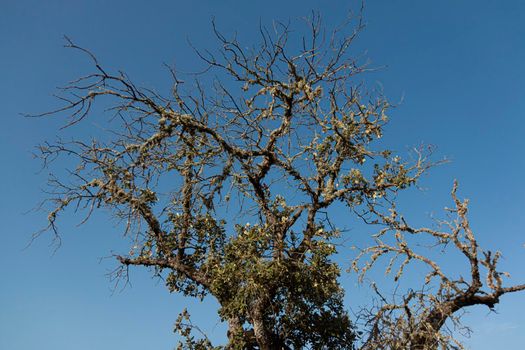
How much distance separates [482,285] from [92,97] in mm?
9805

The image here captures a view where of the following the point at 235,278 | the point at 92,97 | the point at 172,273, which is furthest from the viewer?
the point at 172,273

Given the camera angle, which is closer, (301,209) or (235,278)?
(235,278)

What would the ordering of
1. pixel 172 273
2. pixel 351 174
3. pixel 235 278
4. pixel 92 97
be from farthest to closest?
1. pixel 172 273
2. pixel 351 174
3. pixel 235 278
4. pixel 92 97

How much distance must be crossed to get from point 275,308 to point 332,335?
1813mm

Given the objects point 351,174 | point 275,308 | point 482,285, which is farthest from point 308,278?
point 482,285

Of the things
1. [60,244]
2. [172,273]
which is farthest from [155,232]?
[60,244]

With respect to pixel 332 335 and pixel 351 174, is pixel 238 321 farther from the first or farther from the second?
pixel 351 174

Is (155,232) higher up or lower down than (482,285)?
higher up

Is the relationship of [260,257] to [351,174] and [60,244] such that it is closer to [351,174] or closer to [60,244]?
[351,174]

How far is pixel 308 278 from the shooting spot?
12352 millimetres

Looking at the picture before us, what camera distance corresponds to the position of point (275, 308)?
497 inches

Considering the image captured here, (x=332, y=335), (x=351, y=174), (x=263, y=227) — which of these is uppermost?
(x=351, y=174)

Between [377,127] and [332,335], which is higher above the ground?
[377,127]

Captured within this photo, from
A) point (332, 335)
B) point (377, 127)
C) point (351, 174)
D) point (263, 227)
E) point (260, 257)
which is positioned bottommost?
point (332, 335)
